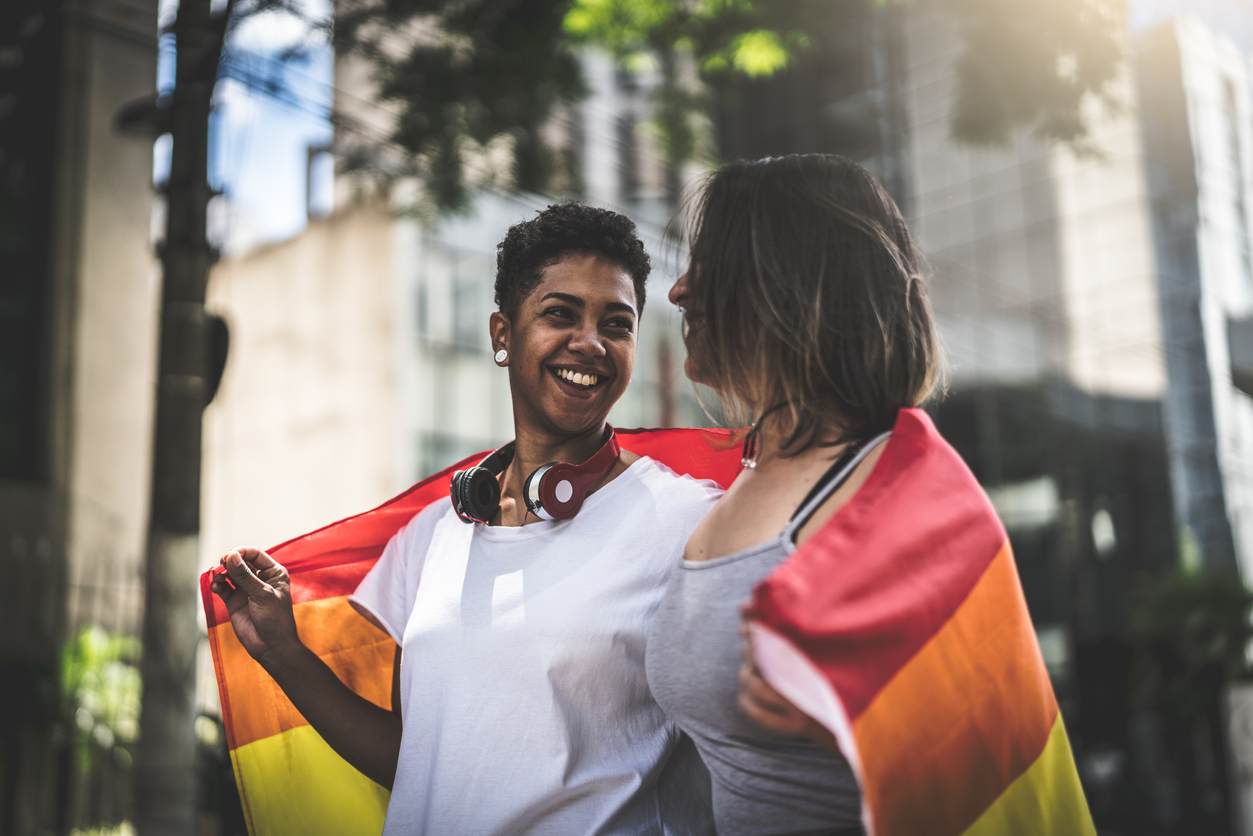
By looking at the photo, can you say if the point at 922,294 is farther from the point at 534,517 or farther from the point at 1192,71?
the point at 1192,71

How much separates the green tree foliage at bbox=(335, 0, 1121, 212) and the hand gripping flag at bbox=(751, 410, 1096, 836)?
4.77 meters

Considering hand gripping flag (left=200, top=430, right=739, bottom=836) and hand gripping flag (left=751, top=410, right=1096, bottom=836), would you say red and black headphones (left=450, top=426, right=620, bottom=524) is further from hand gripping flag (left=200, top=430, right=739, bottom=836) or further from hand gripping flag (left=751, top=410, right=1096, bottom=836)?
hand gripping flag (left=751, top=410, right=1096, bottom=836)

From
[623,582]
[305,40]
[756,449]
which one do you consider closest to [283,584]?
[623,582]

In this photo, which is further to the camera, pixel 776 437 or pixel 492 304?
pixel 492 304

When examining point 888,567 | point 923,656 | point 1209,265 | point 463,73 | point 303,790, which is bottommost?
point 303,790

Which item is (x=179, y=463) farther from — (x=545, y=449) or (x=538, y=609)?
(x=538, y=609)

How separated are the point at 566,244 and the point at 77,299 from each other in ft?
20.1

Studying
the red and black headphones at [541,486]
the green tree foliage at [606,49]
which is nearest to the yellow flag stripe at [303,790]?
the red and black headphones at [541,486]

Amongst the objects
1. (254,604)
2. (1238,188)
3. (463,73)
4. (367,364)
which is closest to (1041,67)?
(463,73)

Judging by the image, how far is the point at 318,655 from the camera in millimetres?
2393

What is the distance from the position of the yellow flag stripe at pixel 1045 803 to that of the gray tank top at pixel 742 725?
7.6 inches

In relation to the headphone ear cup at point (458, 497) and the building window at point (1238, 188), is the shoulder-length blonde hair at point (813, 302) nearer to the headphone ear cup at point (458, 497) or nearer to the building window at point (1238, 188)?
the headphone ear cup at point (458, 497)

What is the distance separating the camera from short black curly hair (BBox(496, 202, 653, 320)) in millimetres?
2156

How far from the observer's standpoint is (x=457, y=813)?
190cm
